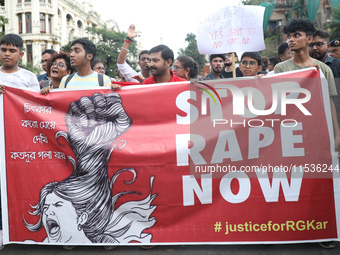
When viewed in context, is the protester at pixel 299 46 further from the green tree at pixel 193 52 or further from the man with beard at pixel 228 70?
the green tree at pixel 193 52

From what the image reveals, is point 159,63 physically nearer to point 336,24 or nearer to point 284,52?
point 284,52

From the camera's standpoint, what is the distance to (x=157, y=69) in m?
4.34

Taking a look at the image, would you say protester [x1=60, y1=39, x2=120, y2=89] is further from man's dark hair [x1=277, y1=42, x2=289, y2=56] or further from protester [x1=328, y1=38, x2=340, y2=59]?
man's dark hair [x1=277, y1=42, x2=289, y2=56]

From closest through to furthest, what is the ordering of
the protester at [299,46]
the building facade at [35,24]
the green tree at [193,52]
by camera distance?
the protester at [299,46]
the building facade at [35,24]
the green tree at [193,52]

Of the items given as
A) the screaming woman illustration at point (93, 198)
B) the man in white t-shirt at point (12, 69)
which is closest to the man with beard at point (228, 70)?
the screaming woman illustration at point (93, 198)

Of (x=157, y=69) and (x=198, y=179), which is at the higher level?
(x=157, y=69)

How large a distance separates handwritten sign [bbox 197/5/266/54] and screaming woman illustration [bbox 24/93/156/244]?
140 centimetres

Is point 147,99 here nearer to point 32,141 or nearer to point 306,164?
point 32,141

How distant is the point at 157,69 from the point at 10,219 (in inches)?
88.5

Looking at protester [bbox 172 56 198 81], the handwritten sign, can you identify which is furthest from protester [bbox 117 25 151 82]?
the handwritten sign

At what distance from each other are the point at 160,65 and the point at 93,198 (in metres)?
1.71

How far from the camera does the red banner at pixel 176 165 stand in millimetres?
3504

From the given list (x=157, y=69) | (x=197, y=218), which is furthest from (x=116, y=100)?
(x=197, y=218)

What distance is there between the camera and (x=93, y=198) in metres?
3.63
